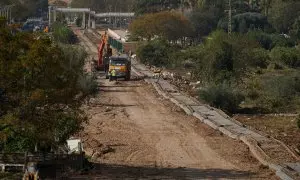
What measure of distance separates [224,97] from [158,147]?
1321 centimetres

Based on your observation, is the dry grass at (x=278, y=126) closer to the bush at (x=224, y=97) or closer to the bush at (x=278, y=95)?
the bush at (x=224, y=97)

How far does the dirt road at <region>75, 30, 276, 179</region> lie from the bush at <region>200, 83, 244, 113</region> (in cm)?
206

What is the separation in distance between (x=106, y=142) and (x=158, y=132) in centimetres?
334

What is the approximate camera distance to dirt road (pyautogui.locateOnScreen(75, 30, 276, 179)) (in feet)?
73.2

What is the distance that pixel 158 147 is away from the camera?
2691 cm

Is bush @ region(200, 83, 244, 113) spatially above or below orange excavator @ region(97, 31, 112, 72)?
above

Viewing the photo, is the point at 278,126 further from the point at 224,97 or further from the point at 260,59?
the point at 260,59

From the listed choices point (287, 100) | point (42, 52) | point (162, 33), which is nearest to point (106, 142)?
point (42, 52)

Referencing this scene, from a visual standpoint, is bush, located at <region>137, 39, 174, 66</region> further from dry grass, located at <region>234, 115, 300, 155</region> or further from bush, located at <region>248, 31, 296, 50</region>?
dry grass, located at <region>234, 115, 300, 155</region>

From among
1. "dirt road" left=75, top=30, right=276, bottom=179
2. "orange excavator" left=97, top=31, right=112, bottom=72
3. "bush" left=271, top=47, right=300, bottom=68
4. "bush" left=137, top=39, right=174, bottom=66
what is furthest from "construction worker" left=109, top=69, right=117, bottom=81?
"bush" left=271, top=47, right=300, bottom=68

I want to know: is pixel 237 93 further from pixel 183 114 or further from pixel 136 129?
pixel 136 129

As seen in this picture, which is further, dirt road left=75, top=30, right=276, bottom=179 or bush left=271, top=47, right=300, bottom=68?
bush left=271, top=47, right=300, bottom=68

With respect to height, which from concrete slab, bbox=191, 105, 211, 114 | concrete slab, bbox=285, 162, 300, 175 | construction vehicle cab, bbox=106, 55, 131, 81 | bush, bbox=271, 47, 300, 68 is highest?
concrete slab, bbox=285, 162, 300, 175

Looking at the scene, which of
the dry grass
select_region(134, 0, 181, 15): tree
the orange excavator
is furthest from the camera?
select_region(134, 0, 181, 15): tree
